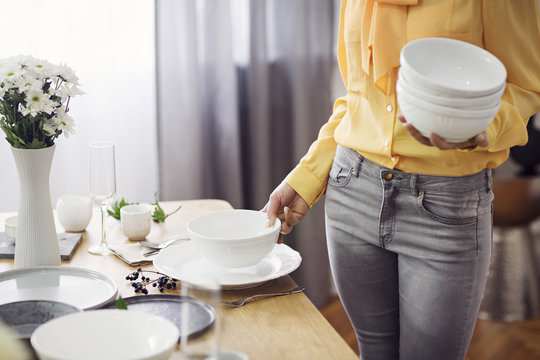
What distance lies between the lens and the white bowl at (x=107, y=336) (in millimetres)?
772

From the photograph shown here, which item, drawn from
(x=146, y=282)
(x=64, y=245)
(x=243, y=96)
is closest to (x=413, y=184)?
(x=146, y=282)

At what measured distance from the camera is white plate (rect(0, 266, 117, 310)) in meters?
1.03

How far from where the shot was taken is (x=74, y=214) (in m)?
1.47

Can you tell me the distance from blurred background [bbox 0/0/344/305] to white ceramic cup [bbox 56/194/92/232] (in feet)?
3.06

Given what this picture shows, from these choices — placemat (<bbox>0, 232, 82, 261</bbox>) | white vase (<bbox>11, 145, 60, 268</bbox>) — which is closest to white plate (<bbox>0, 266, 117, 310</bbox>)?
white vase (<bbox>11, 145, 60, 268</bbox>)

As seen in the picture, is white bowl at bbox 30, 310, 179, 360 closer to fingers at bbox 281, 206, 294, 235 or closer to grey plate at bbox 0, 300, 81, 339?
grey plate at bbox 0, 300, 81, 339

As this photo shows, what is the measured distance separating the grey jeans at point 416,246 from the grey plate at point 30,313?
1.90 feet

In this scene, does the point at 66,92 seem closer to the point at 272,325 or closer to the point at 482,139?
the point at 272,325

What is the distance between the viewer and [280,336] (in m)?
0.93

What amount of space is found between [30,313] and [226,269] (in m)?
0.36

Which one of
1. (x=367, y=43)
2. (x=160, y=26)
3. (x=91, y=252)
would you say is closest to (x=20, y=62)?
(x=91, y=252)

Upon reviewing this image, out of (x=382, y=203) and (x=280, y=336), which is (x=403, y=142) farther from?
(x=280, y=336)

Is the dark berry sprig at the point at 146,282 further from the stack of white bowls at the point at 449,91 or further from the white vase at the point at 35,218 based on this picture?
the stack of white bowls at the point at 449,91

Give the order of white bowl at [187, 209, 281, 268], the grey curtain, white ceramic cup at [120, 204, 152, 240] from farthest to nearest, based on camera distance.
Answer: the grey curtain → white ceramic cup at [120, 204, 152, 240] → white bowl at [187, 209, 281, 268]
